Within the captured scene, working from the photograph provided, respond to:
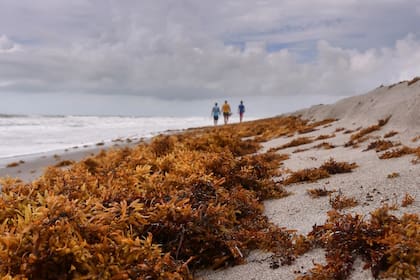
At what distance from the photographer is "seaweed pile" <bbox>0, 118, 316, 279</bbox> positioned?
197 cm

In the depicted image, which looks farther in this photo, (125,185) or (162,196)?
(125,185)

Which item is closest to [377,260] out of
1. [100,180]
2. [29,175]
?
[100,180]

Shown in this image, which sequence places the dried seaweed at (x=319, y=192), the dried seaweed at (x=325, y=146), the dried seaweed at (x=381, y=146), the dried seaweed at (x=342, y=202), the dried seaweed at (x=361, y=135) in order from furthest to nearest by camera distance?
the dried seaweed at (x=325, y=146)
the dried seaweed at (x=361, y=135)
the dried seaweed at (x=381, y=146)
the dried seaweed at (x=319, y=192)
the dried seaweed at (x=342, y=202)

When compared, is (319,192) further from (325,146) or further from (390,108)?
(390,108)

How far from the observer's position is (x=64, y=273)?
1947 millimetres

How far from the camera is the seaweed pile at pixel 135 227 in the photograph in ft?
6.46

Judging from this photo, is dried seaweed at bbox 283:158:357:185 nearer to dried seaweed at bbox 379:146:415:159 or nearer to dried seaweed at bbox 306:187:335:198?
dried seaweed at bbox 379:146:415:159

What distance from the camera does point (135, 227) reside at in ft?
8.32

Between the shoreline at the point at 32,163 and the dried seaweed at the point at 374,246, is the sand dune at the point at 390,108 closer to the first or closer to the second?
the dried seaweed at the point at 374,246

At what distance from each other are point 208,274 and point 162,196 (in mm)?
742

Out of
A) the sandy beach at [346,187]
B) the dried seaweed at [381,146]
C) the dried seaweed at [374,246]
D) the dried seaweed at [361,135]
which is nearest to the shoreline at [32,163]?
the sandy beach at [346,187]

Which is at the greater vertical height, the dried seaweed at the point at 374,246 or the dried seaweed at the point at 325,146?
the dried seaweed at the point at 325,146

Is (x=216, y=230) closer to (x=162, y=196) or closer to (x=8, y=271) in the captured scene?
(x=162, y=196)

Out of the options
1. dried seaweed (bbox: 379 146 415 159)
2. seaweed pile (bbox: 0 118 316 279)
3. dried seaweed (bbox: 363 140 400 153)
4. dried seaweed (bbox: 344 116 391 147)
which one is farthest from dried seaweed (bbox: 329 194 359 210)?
dried seaweed (bbox: 344 116 391 147)
